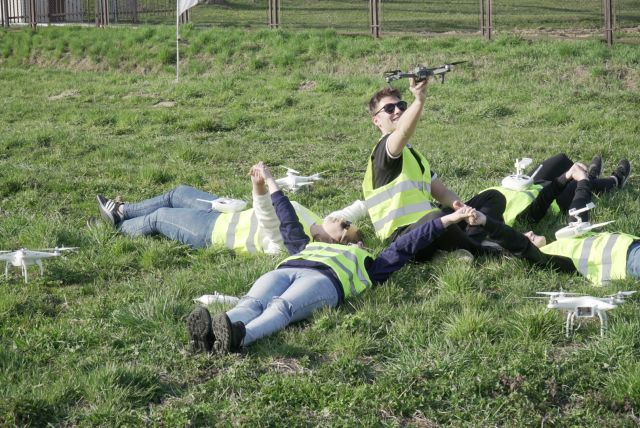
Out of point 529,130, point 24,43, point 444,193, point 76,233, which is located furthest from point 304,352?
point 24,43

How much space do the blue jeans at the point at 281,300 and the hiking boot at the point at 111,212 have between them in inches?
98.1

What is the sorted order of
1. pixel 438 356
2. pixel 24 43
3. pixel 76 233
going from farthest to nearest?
1. pixel 24 43
2. pixel 76 233
3. pixel 438 356

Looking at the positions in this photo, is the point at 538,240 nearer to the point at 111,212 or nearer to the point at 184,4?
the point at 111,212

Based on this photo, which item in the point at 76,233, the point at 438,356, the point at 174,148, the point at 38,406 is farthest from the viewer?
the point at 174,148

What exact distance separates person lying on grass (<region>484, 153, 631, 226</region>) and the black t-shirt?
1.11 m

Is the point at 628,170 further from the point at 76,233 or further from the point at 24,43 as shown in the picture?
the point at 24,43

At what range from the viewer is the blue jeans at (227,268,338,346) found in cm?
490

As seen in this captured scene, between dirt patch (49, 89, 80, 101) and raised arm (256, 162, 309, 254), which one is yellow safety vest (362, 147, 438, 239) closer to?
raised arm (256, 162, 309, 254)

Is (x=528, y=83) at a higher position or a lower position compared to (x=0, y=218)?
higher

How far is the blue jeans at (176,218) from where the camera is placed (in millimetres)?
6963

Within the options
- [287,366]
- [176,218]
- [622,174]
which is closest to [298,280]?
[287,366]

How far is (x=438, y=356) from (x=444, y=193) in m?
2.33

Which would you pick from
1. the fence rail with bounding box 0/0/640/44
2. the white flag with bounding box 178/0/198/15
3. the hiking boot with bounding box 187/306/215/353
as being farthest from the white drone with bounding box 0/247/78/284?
the fence rail with bounding box 0/0/640/44

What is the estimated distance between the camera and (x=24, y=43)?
70.7ft
